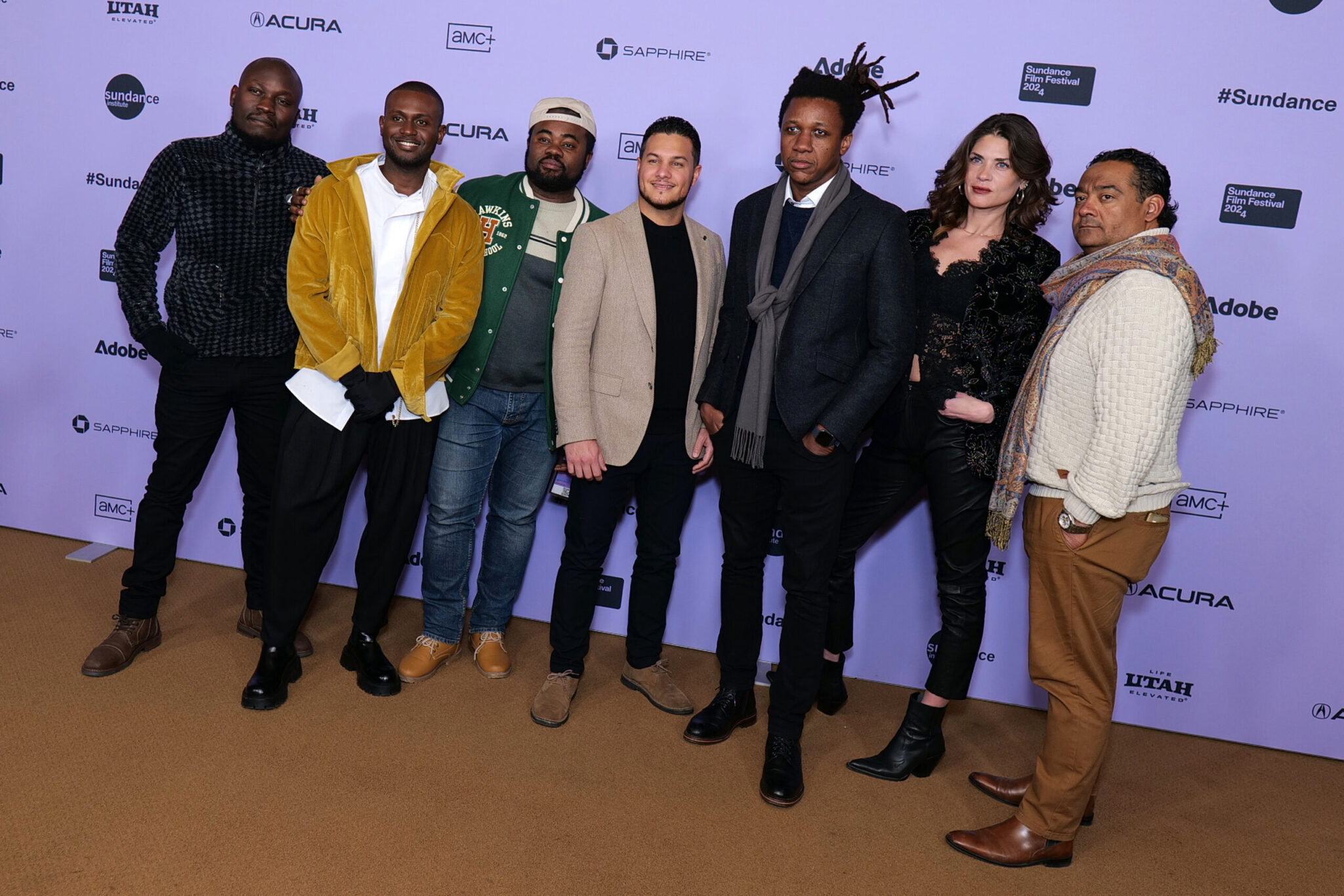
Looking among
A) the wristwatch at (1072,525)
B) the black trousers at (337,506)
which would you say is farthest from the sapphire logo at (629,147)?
the wristwatch at (1072,525)

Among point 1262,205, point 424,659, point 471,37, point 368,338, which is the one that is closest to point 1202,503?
point 1262,205

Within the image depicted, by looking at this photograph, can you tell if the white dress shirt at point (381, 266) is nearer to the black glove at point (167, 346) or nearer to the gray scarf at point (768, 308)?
the black glove at point (167, 346)

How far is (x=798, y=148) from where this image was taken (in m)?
2.50

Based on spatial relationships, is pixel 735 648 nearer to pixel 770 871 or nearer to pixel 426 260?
pixel 770 871

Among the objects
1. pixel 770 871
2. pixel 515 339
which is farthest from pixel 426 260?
pixel 770 871

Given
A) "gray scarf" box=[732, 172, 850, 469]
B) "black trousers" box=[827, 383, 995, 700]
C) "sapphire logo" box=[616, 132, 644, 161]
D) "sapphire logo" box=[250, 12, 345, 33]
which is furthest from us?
"sapphire logo" box=[250, 12, 345, 33]

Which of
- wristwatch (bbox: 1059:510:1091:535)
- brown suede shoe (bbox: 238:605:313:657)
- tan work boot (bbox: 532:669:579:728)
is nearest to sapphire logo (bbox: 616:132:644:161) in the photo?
tan work boot (bbox: 532:669:579:728)

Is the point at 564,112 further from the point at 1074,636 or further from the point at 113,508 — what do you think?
the point at 113,508

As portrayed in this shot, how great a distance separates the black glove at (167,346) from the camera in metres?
2.81

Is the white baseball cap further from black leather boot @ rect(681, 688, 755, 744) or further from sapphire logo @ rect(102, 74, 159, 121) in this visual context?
black leather boot @ rect(681, 688, 755, 744)

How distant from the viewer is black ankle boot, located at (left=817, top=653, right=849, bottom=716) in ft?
10.4

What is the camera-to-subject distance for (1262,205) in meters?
3.04

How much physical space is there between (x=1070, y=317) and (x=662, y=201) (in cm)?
119

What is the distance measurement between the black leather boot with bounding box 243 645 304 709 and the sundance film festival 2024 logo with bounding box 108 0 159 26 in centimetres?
255
